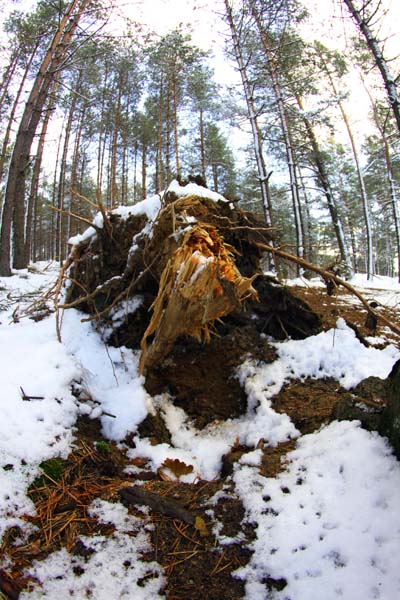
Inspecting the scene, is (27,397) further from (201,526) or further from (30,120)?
(30,120)

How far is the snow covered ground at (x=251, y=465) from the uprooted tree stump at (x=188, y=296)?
0.20 meters

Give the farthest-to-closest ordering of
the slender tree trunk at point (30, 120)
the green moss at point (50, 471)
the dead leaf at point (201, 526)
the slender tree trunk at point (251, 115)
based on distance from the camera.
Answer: the slender tree trunk at point (251, 115) → the slender tree trunk at point (30, 120) → the green moss at point (50, 471) → the dead leaf at point (201, 526)

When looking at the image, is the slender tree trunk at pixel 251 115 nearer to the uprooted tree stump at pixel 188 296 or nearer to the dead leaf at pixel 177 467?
the uprooted tree stump at pixel 188 296

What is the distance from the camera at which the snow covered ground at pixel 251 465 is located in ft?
4.90

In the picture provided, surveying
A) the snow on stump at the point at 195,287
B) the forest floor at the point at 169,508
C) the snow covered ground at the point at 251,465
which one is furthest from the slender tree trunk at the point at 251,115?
the forest floor at the point at 169,508

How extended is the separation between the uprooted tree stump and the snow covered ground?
0.20 m

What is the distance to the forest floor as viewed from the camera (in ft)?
5.09

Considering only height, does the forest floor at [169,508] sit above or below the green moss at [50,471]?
below

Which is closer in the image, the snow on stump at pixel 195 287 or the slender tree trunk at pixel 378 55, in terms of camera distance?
the snow on stump at pixel 195 287

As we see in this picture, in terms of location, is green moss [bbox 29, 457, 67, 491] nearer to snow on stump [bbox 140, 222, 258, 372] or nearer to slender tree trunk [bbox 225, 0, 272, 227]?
snow on stump [bbox 140, 222, 258, 372]

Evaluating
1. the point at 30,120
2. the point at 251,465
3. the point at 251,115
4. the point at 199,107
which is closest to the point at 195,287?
the point at 251,465

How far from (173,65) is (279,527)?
19.8 meters

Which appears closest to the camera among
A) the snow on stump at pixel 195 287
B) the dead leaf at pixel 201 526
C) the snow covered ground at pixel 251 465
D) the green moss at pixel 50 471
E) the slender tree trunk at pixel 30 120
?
the snow covered ground at pixel 251 465

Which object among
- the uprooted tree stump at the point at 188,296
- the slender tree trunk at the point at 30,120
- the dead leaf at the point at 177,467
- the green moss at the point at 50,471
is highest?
the slender tree trunk at the point at 30,120
